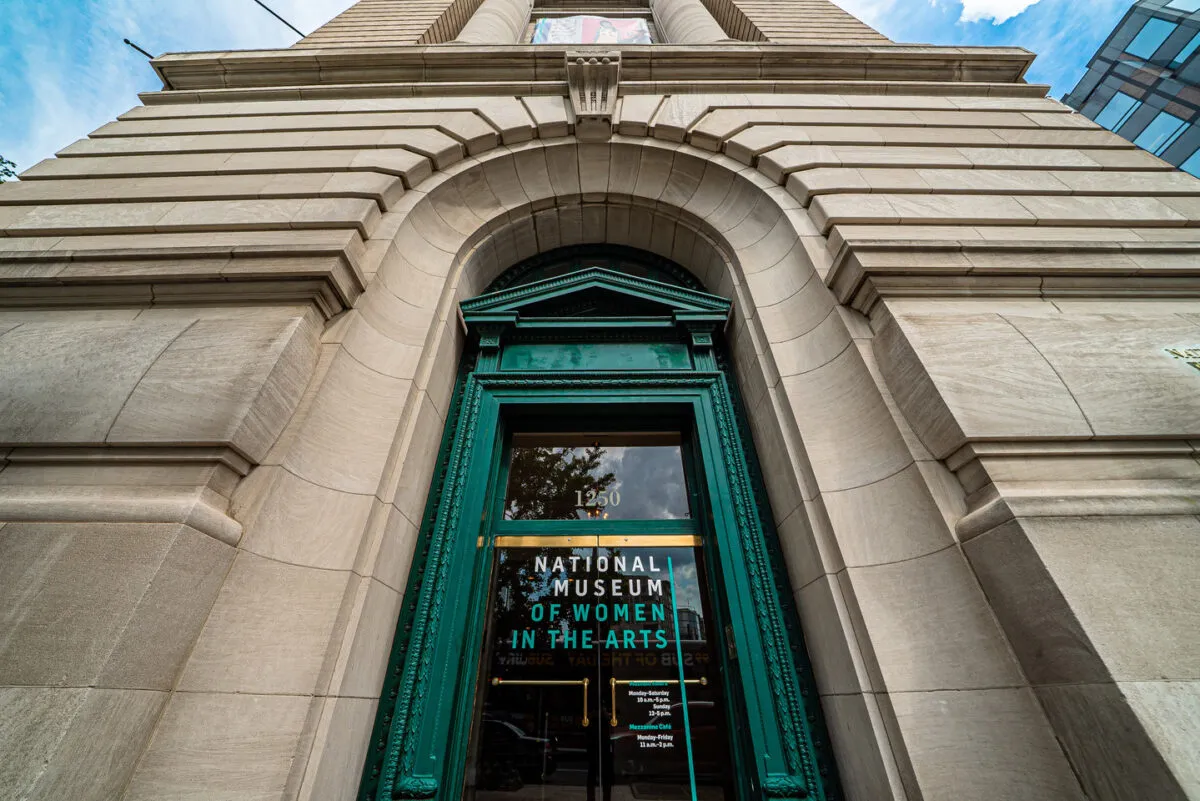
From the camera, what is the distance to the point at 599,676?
3.65 metres

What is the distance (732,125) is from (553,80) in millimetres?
2891

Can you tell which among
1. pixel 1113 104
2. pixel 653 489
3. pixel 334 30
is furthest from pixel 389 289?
pixel 1113 104

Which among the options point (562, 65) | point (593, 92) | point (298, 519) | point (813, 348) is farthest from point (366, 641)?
point (562, 65)

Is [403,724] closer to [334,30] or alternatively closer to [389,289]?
[389,289]

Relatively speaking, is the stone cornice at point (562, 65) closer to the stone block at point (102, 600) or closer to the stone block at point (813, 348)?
the stone block at point (813, 348)

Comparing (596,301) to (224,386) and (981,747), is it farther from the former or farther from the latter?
(981,747)

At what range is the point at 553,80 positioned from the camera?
683cm

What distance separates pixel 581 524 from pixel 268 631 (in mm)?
Answer: 2498

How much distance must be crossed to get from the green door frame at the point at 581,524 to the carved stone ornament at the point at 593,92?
213 centimetres

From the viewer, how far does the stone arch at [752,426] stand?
2883 millimetres

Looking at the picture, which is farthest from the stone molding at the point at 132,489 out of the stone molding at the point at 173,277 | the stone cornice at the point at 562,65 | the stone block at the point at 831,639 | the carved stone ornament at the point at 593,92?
the stone cornice at the point at 562,65

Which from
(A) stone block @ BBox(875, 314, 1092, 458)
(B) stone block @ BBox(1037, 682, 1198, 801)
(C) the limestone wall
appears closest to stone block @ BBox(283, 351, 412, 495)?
(A) stone block @ BBox(875, 314, 1092, 458)

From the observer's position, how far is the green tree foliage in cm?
459

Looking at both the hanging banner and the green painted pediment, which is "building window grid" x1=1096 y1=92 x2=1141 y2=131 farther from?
the green painted pediment
